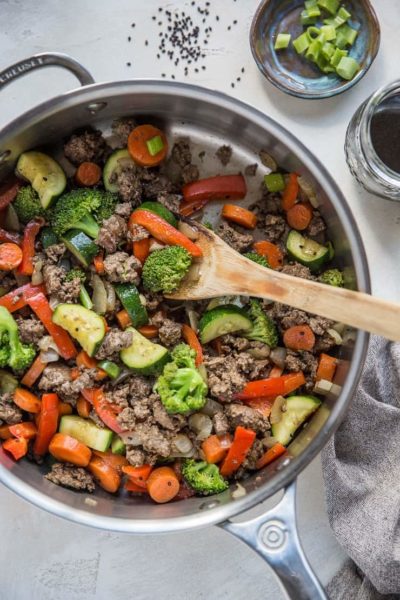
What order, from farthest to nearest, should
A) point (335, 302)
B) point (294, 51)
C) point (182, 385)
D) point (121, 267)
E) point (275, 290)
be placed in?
point (294, 51)
point (121, 267)
point (182, 385)
point (275, 290)
point (335, 302)

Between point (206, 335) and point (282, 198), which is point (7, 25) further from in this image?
Result: point (206, 335)

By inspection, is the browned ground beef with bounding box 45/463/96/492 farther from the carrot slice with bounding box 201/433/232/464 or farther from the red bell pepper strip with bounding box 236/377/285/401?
the red bell pepper strip with bounding box 236/377/285/401

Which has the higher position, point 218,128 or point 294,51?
point 294,51

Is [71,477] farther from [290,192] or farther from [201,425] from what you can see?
[290,192]

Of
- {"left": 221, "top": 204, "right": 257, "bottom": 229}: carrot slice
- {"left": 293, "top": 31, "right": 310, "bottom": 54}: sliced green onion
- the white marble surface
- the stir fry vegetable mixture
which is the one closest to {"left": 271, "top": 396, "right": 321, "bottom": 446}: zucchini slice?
the stir fry vegetable mixture

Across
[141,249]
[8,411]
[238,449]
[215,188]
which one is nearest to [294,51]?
[215,188]

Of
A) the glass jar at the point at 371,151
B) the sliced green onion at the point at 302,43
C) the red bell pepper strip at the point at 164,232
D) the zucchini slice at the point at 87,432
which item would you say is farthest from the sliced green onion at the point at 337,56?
the zucchini slice at the point at 87,432

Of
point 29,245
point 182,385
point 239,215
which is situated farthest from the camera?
point 239,215
